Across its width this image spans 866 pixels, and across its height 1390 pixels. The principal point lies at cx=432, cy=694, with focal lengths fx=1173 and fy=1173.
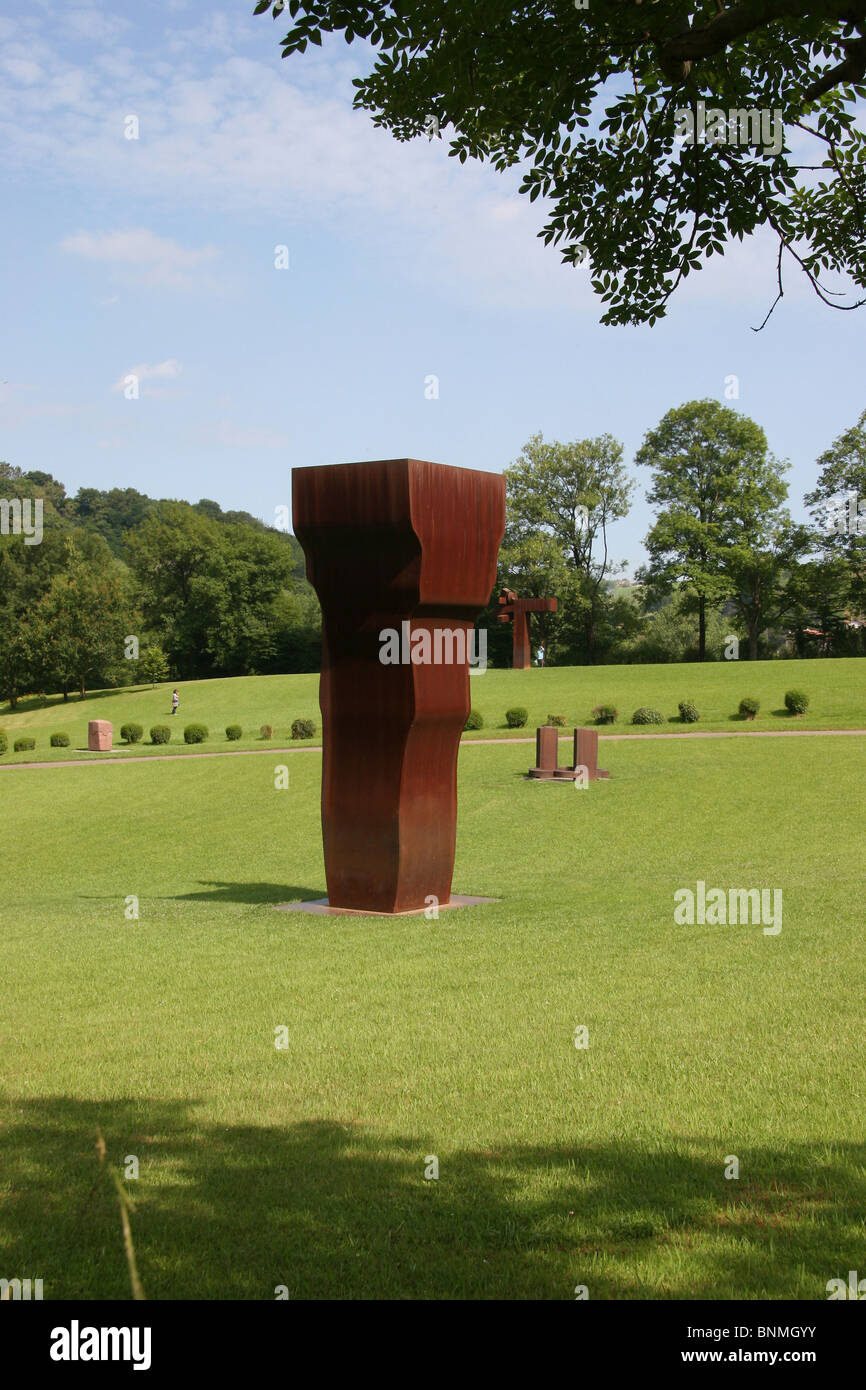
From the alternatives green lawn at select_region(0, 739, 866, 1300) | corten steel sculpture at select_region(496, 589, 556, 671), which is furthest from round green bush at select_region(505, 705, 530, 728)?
green lawn at select_region(0, 739, 866, 1300)

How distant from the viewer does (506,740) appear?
1325 inches

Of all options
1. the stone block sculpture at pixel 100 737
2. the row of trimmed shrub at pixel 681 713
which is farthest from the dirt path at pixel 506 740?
the stone block sculpture at pixel 100 737

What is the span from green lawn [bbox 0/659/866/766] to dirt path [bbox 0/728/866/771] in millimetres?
908

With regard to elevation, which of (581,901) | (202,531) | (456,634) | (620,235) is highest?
(202,531)

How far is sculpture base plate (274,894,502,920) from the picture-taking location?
12727mm

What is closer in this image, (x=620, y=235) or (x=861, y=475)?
(x=620, y=235)

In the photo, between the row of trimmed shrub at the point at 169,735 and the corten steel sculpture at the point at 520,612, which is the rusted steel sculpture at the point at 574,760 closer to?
the row of trimmed shrub at the point at 169,735

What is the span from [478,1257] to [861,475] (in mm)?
64977

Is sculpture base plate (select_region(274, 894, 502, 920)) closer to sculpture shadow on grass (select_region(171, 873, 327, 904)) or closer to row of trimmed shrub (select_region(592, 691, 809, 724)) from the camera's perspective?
sculpture shadow on grass (select_region(171, 873, 327, 904))

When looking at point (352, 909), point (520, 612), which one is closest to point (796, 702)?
point (520, 612)

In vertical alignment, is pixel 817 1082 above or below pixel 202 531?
below

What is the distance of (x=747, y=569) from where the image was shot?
63094 millimetres

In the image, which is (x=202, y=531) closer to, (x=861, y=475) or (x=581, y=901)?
(x=861, y=475)

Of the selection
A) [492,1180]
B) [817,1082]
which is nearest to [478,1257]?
[492,1180]
